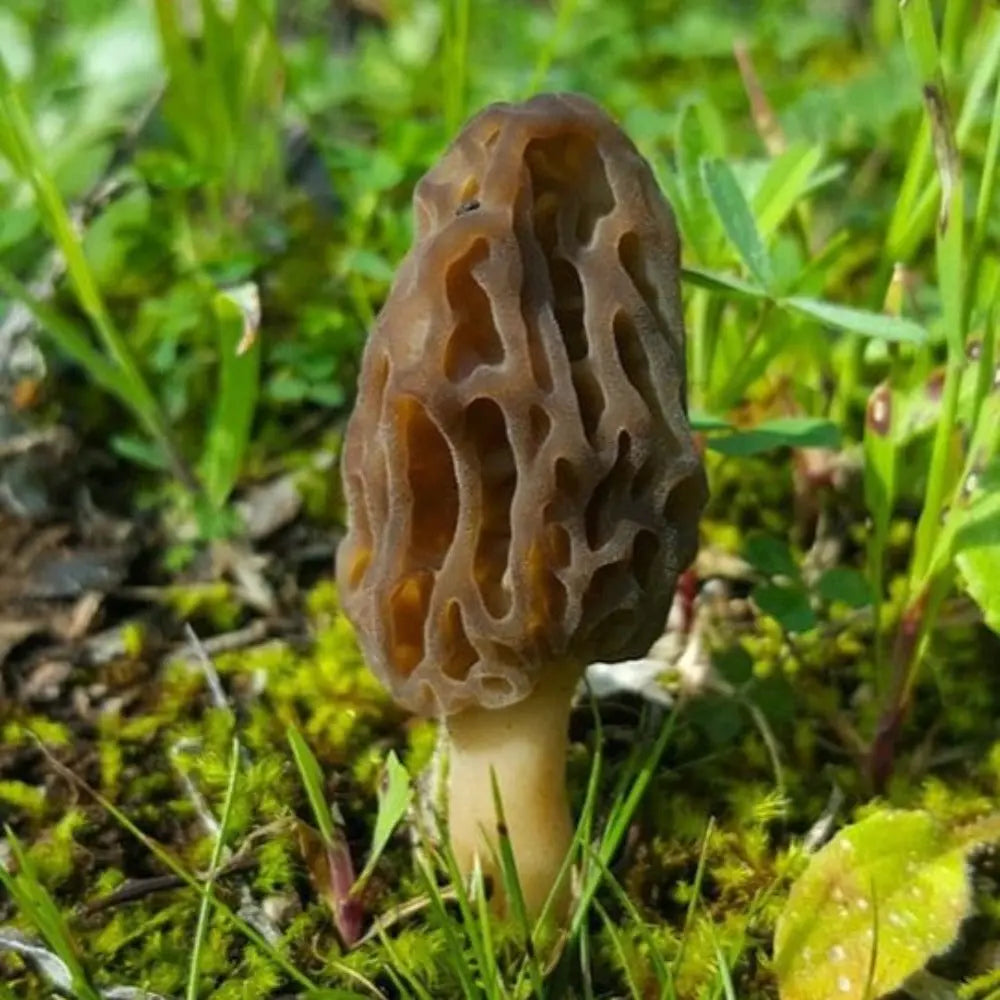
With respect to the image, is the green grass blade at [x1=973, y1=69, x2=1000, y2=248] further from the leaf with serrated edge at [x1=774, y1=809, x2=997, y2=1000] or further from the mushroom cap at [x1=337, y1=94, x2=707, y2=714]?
the leaf with serrated edge at [x1=774, y1=809, x2=997, y2=1000]

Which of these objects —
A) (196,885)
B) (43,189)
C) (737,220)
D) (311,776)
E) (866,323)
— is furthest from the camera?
(43,189)

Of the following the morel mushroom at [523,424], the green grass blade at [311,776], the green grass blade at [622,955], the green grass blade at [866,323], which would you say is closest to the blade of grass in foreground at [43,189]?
the morel mushroom at [523,424]

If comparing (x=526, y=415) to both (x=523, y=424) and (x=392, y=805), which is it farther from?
(x=392, y=805)

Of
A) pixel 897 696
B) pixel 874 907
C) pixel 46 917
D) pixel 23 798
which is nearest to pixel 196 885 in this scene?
pixel 46 917

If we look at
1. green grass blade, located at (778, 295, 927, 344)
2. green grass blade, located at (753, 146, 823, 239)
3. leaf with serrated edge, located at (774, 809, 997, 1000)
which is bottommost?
leaf with serrated edge, located at (774, 809, 997, 1000)

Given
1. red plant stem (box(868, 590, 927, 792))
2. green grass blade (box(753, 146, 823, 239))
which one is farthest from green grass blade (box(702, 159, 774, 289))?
red plant stem (box(868, 590, 927, 792))

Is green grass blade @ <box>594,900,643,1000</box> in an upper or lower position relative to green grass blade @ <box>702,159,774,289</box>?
lower

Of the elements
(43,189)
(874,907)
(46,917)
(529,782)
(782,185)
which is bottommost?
(874,907)
